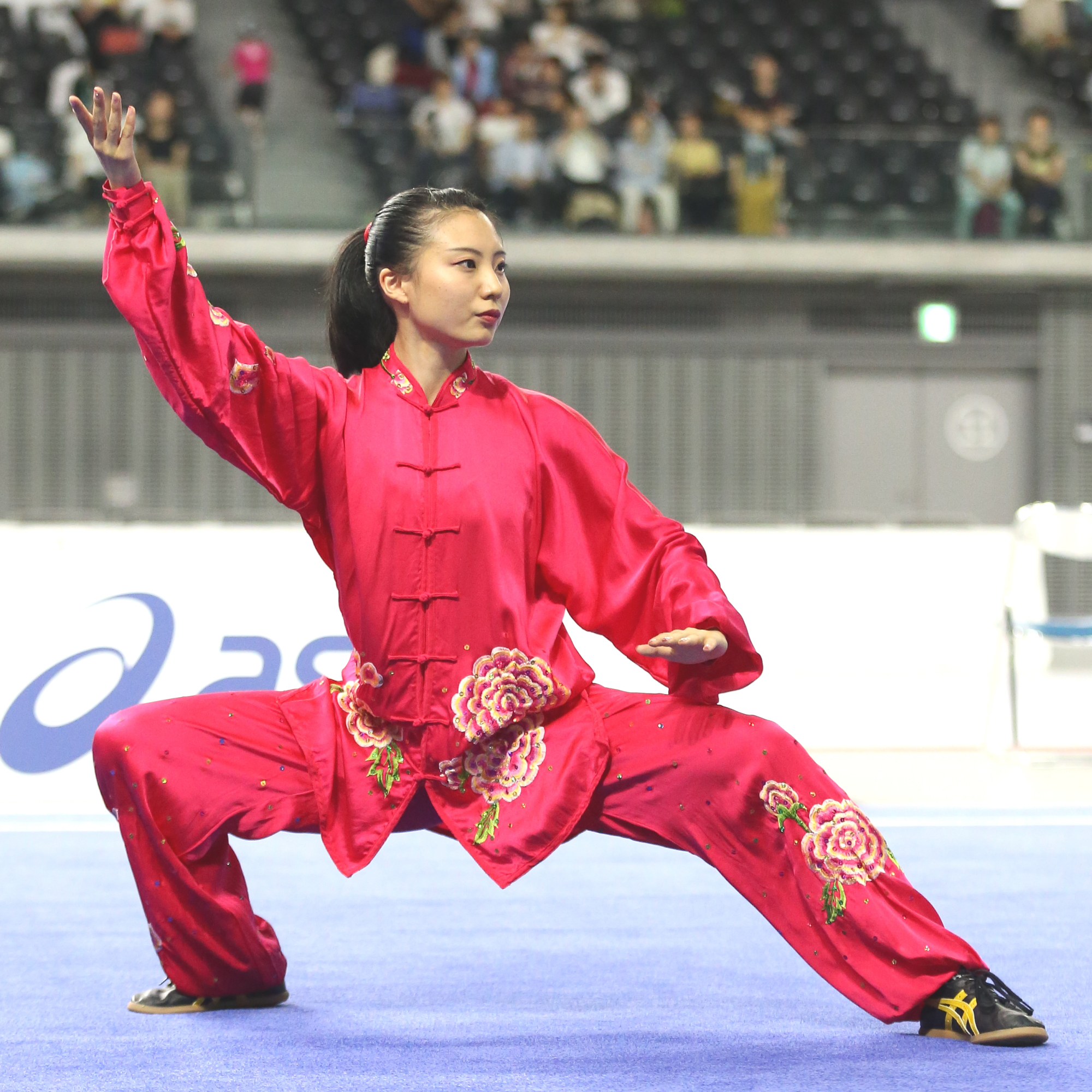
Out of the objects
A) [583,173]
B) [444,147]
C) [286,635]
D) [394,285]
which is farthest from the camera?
[583,173]

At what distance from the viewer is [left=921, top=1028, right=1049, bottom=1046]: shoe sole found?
254 centimetres

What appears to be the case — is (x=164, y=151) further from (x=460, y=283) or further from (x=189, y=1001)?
(x=189, y=1001)

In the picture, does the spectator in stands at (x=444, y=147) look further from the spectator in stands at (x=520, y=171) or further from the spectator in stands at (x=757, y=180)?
the spectator in stands at (x=757, y=180)

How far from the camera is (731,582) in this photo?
6.95 m

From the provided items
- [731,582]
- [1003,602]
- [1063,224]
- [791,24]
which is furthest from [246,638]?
[791,24]

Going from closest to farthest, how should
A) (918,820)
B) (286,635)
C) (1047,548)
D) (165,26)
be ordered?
(918,820), (286,635), (1047,548), (165,26)

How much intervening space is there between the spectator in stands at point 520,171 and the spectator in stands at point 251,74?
2.07 metres

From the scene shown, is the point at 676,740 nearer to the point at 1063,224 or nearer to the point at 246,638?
the point at 246,638

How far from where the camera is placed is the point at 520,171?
40.1ft

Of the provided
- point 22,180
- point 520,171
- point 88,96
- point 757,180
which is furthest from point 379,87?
point 757,180

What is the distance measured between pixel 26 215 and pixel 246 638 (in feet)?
25.0

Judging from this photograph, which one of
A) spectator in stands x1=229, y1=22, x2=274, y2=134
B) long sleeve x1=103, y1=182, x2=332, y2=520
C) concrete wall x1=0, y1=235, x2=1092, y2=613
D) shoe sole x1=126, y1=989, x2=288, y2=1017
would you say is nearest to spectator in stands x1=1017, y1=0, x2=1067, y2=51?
concrete wall x1=0, y1=235, x2=1092, y2=613

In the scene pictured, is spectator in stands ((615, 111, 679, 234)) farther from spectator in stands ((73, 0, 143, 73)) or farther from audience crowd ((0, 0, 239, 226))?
spectator in stands ((73, 0, 143, 73))

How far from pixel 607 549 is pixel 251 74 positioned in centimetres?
1099
